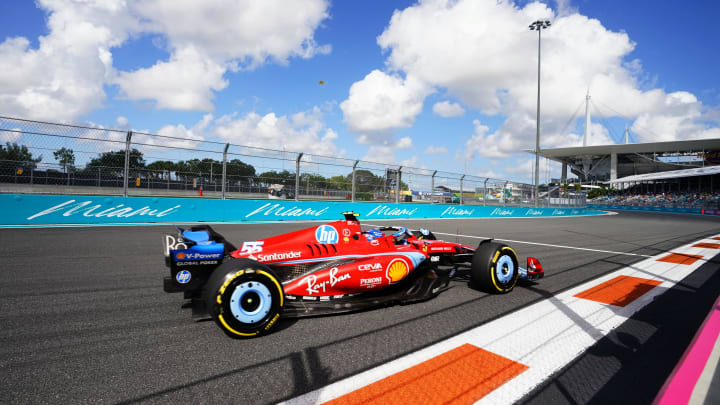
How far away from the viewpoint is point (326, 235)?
12.3ft

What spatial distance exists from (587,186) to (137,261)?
88387mm

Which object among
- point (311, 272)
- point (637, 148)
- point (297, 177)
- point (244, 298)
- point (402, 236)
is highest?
point (637, 148)

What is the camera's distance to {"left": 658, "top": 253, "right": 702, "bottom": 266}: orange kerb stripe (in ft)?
23.2

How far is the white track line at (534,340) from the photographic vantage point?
219 cm

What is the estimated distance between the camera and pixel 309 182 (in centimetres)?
1454

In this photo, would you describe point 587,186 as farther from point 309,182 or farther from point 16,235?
point 16,235

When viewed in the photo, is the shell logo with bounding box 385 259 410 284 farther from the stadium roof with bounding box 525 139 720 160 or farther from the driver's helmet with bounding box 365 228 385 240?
the stadium roof with bounding box 525 139 720 160

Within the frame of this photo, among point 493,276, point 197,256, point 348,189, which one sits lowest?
point 493,276

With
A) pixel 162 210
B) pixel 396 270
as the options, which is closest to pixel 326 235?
pixel 396 270

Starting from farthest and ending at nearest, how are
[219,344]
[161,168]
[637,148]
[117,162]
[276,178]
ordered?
[637,148]
[276,178]
[161,168]
[117,162]
[219,344]

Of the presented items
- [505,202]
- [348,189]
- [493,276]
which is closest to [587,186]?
[505,202]

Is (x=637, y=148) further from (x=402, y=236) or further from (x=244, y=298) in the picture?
(x=244, y=298)

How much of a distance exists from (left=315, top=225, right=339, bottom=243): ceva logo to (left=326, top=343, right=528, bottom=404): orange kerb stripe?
165cm

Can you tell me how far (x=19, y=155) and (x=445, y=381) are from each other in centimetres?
1222
